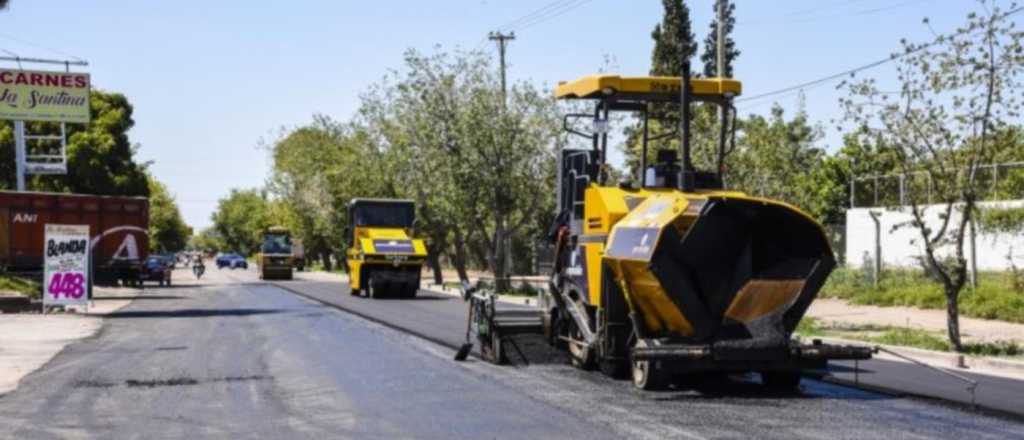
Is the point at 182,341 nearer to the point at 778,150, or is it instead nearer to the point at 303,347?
the point at 303,347

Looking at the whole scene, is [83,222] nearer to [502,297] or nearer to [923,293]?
[502,297]

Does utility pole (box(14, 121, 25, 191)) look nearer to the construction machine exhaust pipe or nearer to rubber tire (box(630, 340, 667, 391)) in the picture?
the construction machine exhaust pipe

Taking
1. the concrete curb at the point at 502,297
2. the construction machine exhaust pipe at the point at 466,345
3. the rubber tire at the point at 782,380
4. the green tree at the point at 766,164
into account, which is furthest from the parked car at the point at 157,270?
the rubber tire at the point at 782,380

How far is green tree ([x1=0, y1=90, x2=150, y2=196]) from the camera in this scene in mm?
51656

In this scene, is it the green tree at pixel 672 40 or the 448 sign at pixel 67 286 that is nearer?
the 448 sign at pixel 67 286

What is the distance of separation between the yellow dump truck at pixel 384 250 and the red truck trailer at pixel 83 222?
6976mm

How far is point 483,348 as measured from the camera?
51.5 ft

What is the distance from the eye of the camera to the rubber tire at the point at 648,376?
1191 cm

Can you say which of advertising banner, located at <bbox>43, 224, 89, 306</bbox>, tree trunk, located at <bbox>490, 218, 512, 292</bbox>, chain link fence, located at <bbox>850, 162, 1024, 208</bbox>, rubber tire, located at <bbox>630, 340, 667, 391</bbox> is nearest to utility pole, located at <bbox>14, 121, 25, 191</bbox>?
advertising banner, located at <bbox>43, 224, 89, 306</bbox>

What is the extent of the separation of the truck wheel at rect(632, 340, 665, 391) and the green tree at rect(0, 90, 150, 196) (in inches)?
1734

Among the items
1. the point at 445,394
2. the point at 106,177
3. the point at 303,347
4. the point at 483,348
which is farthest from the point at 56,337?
the point at 106,177

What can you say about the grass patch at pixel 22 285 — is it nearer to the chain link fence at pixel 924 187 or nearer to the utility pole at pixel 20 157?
the utility pole at pixel 20 157

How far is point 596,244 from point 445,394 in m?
2.31

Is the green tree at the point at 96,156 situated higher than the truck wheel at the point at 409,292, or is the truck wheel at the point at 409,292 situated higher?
the green tree at the point at 96,156
